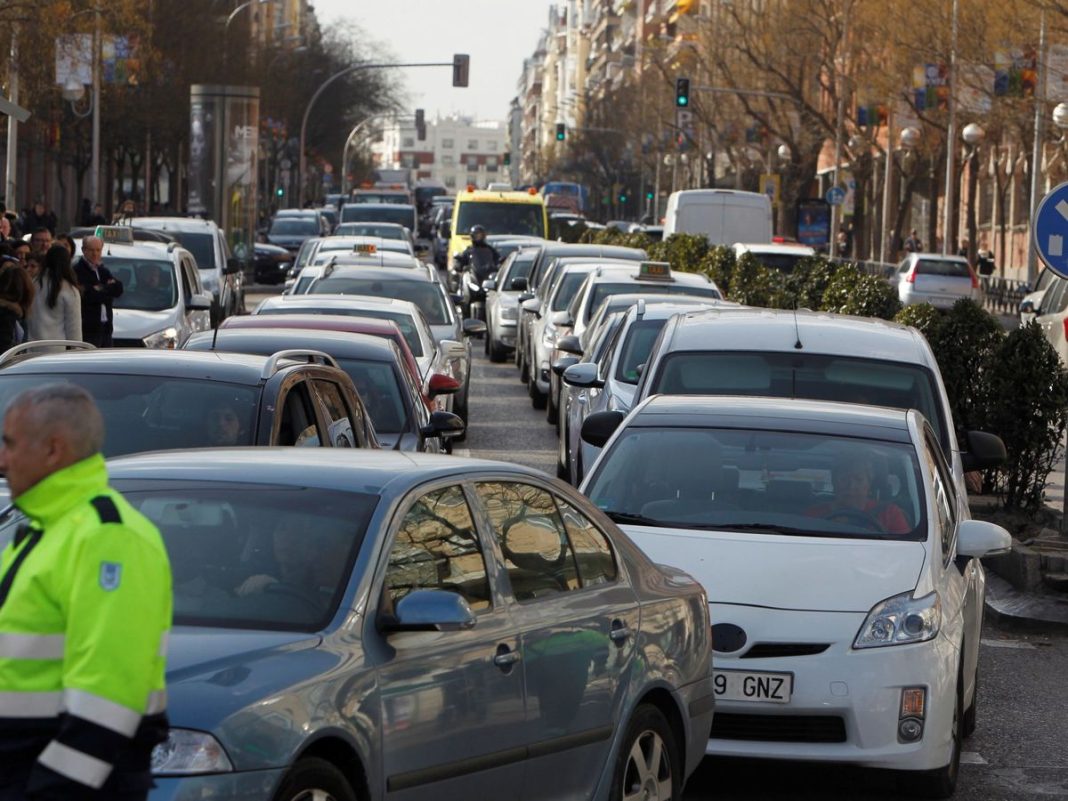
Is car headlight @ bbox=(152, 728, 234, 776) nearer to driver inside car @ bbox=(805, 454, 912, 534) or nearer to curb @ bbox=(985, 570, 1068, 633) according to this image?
driver inside car @ bbox=(805, 454, 912, 534)

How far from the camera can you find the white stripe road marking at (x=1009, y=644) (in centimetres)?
1119

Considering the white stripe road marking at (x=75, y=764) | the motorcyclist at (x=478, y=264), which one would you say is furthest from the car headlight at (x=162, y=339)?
the white stripe road marking at (x=75, y=764)

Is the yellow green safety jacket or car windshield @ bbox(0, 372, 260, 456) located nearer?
the yellow green safety jacket

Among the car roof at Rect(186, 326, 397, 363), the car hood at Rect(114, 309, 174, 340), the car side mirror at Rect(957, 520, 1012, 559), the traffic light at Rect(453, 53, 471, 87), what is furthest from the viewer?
the traffic light at Rect(453, 53, 471, 87)

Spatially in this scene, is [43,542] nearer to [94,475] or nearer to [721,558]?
[94,475]

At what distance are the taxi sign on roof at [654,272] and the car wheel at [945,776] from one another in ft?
43.6

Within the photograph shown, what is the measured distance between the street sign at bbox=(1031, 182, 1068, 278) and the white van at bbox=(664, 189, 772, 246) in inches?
1136

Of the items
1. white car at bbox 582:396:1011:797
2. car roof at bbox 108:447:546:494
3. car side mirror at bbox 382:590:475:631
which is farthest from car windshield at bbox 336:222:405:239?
car side mirror at bbox 382:590:475:631

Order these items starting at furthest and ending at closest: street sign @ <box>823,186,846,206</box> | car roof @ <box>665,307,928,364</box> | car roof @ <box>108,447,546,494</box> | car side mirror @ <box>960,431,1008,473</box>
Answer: street sign @ <box>823,186,846,206</box>, car roof @ <box>665,307,928,364</box>, car side mirror @ <box>960,431,1008,473</box>, car roof @ <box>108,447,546,494</box>

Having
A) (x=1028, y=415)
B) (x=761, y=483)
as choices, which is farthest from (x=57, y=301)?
(x=761, y=483)

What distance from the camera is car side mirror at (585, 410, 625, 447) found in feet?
33.9

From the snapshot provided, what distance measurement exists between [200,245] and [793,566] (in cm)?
2417

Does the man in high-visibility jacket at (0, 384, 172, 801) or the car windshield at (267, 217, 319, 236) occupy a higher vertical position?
the man in high-visibility jacket at (0, 384, 172, 801)

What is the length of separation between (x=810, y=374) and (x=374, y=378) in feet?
8.71
